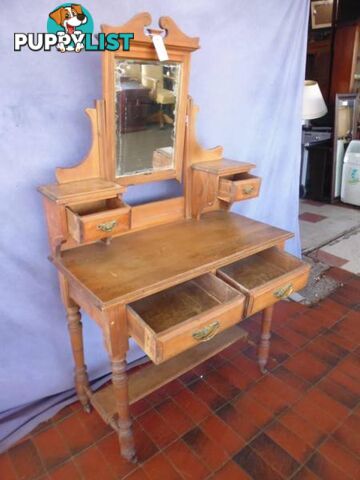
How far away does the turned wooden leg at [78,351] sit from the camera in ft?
5.38

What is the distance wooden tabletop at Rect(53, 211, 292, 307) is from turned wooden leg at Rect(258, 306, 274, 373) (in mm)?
429

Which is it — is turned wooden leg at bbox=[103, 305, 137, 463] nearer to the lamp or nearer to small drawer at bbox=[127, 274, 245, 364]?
small drawer at bbox=[127, 274, 245, 364]

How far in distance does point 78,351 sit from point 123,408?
38 cm

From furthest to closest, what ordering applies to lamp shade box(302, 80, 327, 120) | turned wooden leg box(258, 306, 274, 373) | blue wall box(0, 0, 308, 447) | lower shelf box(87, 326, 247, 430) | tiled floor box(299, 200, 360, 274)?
lamp shade box(302, 80, 327, 120)
tiled floor box(299, 200, 360, 274)
turned wooden leg box(258, 306, 274, 373)
lower shelf box(87, 326, 247, 430)
blue wall box(0, 0, 308, 447)

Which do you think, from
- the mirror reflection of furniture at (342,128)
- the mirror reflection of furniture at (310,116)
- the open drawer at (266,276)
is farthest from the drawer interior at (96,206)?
the mirror reflection of furniture at (342,128)

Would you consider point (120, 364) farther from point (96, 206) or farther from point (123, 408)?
point (96, 206)

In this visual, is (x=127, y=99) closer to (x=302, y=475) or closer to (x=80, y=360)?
(x=80, y=360)

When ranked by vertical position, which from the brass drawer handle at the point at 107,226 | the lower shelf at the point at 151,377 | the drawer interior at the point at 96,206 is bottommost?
the lower shelf at the point at 151,377

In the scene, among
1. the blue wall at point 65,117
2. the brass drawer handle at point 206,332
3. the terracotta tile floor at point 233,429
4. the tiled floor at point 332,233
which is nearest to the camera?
the brass drawer handle at point 206,332

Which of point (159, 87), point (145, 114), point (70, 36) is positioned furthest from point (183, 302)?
point (70, 36)

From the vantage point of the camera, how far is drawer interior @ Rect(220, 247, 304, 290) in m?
1.77

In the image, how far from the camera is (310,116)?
4.09m

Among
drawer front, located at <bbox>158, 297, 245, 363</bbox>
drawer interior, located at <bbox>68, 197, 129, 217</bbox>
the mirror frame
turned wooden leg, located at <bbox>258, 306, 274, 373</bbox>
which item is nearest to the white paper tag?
the mirror frame

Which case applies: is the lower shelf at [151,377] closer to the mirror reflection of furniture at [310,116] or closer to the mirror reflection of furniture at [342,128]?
the mirror reflection of furniture at [310,116]
